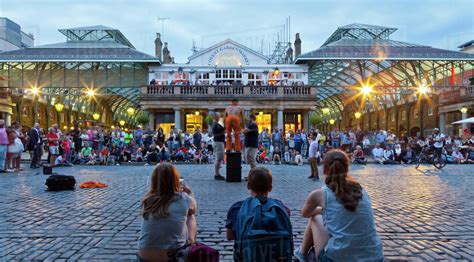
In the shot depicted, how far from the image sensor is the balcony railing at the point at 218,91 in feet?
105

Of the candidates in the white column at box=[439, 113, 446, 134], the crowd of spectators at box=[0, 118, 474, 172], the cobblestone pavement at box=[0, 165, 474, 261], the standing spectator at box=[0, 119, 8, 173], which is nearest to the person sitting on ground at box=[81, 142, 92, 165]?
the crowd of spectators at box=[0, 118, 474, 172]

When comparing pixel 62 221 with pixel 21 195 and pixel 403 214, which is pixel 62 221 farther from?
pixel 403 214

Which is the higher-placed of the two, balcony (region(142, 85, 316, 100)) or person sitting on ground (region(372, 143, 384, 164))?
balcony (region(142, 85, 316, 100))

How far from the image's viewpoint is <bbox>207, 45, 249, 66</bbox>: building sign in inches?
1398

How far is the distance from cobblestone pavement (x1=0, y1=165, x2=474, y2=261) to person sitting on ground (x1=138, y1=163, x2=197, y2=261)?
967mm

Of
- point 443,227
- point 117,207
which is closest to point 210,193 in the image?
point 117,207

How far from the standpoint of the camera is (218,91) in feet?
105

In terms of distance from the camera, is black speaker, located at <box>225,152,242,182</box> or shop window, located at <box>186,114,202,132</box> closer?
black speaker, located at <box>225,152,242,182</box>

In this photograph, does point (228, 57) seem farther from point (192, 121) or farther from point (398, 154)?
point (398, 154)

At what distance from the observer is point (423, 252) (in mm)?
4590

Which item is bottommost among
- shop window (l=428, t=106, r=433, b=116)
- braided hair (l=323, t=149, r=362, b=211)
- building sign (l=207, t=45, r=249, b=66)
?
braided hair (l=323, t=149, r=362, b=211)

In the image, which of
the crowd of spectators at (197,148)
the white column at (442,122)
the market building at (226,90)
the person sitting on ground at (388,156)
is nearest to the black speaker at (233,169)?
the crowd of spectators at (197,148)

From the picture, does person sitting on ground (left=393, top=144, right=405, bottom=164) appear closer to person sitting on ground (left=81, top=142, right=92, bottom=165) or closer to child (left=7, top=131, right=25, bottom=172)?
person sitting on ground (left=81, top=142, right=92, bottom=165)

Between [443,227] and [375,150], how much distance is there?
17806mm
